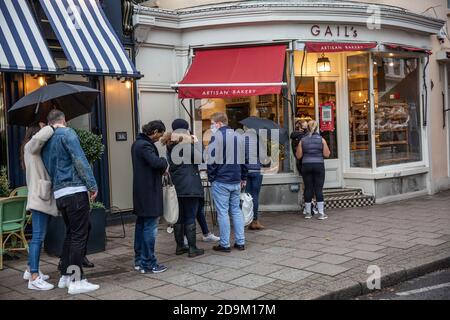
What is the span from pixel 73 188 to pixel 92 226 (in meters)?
1.95

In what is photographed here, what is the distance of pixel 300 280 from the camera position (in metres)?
5.70

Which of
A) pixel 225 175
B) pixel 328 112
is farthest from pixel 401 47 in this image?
pixel 225 175

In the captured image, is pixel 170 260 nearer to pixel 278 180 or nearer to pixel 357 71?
pixel 278 180

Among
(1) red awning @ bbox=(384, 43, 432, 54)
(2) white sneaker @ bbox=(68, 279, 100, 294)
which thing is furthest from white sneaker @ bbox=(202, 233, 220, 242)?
(1) red awning @ bbox=(384, 43, 432, 54)

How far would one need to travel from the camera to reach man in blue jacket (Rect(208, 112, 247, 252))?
694 cm

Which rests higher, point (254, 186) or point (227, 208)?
point (254, 186)

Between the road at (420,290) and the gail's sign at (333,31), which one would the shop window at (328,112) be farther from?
the road at (420,290)

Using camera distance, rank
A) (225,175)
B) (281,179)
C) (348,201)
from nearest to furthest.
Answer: (225,175) → (281,179) → (348,201)

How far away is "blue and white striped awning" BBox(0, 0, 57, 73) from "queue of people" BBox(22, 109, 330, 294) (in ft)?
3.24

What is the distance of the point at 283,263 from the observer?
6.40 meters

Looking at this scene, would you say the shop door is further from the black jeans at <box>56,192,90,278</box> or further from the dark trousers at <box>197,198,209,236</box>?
the black jeans at <box>56,192,90,278</box>

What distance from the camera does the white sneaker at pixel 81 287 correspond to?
543 centimetres

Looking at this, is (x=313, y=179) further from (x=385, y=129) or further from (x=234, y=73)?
(x=385, y=129)
